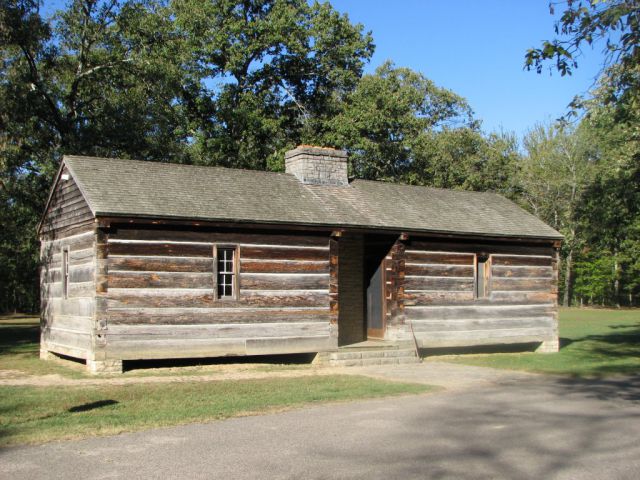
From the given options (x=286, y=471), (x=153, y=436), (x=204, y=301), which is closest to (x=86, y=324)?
(x=204, y=301)

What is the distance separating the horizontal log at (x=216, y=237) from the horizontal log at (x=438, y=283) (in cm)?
301

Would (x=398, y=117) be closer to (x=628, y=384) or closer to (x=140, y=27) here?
(x=140, y=27)

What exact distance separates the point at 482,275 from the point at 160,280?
10257 millimetres

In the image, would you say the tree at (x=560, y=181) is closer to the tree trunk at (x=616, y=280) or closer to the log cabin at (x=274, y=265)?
the tree trunk at (x=616, y=280)

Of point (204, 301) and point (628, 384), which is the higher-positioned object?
point (204, 301)

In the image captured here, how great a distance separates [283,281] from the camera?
19531 mm

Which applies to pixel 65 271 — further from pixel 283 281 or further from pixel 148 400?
pixel 148 400

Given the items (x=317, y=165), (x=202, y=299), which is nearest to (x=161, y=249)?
(x=202, y=299)

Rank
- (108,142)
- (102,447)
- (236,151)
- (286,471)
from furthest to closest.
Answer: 1. (236,151)
2. (108,142)
3. (102,447)
4. (286,471)

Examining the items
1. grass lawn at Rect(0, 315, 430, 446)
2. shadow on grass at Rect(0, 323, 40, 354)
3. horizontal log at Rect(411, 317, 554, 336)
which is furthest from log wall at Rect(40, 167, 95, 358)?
horizontal log at Rect(411, 317, 554, 336)

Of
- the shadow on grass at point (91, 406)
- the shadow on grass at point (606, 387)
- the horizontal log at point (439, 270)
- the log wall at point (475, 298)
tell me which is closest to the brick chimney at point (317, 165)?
the log wall at point (475, 298)

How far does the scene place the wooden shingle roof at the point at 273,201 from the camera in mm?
18156

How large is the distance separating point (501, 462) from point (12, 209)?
78.2 feet

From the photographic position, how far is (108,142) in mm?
29953
